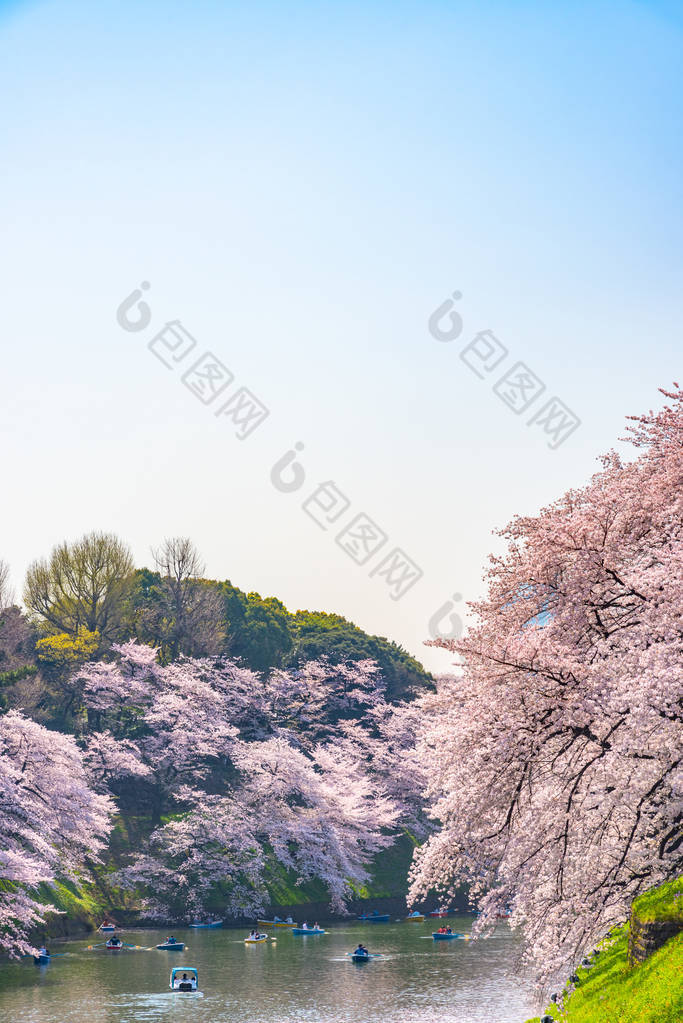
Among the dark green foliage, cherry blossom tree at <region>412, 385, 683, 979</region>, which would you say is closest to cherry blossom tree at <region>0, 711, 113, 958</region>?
cherry blossom tree at <region>412, 385, 683, 979</region>

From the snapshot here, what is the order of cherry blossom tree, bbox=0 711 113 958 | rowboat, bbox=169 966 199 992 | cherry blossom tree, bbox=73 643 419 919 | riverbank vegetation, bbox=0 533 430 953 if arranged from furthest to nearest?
cherry blossom tree, bbox=73 643 419 919 → riverbank vegetation, bbox=0 533 430 953 → cherry blossom tree, bbox=0 711 113 958 → rowboat, bbox=169 966 199 992

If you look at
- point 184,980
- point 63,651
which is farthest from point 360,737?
point 184,980

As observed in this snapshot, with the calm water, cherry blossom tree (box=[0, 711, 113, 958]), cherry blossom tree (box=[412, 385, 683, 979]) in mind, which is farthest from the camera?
cherry blossom tree (box=[0, 711, 113, 958])

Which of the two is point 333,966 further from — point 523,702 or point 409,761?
point 409,761

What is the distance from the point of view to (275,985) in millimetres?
39062

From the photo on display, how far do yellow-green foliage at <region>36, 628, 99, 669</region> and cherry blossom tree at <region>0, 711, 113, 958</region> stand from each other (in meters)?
16.0

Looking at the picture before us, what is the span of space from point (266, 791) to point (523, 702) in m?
50.1

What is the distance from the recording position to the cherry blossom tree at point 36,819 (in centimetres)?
4078

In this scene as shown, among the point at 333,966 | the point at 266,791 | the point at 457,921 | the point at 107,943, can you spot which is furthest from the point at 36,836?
the point at 457,921

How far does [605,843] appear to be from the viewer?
2034cm

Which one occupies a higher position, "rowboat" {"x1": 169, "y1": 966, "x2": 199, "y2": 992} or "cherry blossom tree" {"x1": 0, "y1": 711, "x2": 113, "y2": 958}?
"cherry blossom tree" {"x1": 0, "y1": 711, "x2": 113, "y2": 958}

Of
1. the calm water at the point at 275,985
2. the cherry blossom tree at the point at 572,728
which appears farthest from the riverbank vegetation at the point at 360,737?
the calm water at the point at 275,985

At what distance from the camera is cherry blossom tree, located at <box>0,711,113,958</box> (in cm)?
4078

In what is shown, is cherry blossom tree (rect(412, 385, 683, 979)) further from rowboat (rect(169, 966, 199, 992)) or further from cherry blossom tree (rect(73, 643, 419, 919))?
cherry blossom tree (rect(73, 643, 419, 919))
